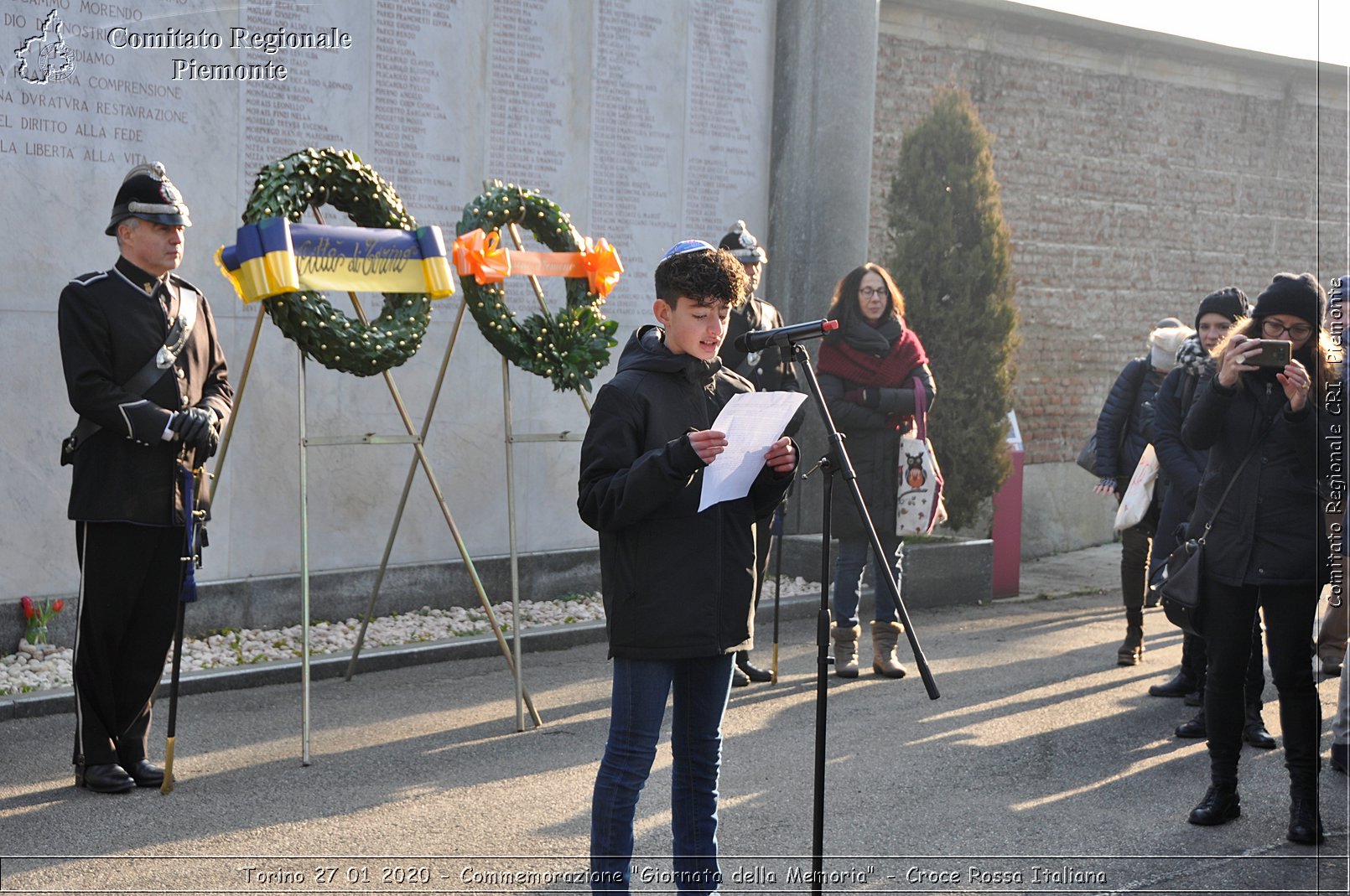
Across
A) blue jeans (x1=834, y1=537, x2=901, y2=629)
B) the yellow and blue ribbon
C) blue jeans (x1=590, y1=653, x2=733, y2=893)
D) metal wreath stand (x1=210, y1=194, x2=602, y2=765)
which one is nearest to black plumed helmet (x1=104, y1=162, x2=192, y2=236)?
the yellow and blue ribbon

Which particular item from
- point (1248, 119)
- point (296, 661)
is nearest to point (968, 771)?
point (296, 661)

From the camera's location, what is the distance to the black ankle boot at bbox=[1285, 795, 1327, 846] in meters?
4.86

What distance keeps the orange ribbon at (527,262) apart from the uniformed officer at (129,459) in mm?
1310

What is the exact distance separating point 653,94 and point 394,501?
3363 mm

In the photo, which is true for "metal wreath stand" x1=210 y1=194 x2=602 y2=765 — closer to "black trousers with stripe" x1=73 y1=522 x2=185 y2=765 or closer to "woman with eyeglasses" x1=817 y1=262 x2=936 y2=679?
"black trousers with stripe" x1=73 y1=522 x2=185 y2=765

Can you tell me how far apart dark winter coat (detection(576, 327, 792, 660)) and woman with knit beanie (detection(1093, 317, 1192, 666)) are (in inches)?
179

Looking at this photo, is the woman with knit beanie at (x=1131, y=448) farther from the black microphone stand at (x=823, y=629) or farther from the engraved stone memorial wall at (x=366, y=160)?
the black microphone stand at (x=823, y=629)

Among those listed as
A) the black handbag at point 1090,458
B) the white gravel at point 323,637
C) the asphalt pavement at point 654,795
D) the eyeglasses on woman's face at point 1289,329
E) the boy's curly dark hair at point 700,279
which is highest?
the boy's curly dark hair at point 700,279

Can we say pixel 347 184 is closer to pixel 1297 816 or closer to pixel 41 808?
pixel 41 808

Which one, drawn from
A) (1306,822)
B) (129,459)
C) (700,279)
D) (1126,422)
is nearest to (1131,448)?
(1126,422)

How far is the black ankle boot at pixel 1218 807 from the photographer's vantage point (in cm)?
507

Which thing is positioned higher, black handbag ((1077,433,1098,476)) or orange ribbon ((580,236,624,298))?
orange ribbon ((580,236,624,298))

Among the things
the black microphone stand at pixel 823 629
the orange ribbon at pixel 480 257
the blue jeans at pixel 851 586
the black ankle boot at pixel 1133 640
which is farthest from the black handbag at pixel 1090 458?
the black microphone stand at pixel 823 629

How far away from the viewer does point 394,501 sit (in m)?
8.49
